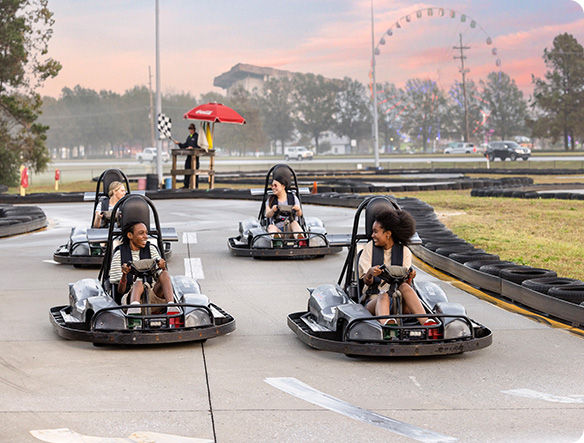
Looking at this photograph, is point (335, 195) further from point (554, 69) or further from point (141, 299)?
point (554, 69)

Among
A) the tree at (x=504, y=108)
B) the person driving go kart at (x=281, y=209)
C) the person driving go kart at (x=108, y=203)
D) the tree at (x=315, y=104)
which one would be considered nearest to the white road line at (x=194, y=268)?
the person driving go kart at (x=281, y=209)

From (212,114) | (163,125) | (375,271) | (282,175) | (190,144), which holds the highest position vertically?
(212,114)

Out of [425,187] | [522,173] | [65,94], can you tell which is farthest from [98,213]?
[65,94]

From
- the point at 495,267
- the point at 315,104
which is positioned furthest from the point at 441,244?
the point at 315,104

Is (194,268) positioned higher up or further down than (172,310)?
further down

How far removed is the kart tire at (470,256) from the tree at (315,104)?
4208 inches

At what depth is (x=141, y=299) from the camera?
7523mm

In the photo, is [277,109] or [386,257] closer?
[386,257]

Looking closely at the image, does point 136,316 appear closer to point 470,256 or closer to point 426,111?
point 470,256

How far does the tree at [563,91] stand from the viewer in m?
74.2

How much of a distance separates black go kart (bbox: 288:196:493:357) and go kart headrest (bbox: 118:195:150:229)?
163 cm

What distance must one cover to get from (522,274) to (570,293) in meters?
1.35

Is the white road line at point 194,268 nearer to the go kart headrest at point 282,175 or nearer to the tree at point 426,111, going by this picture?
the go kart headrest at point 282,175

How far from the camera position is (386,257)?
292 inches
